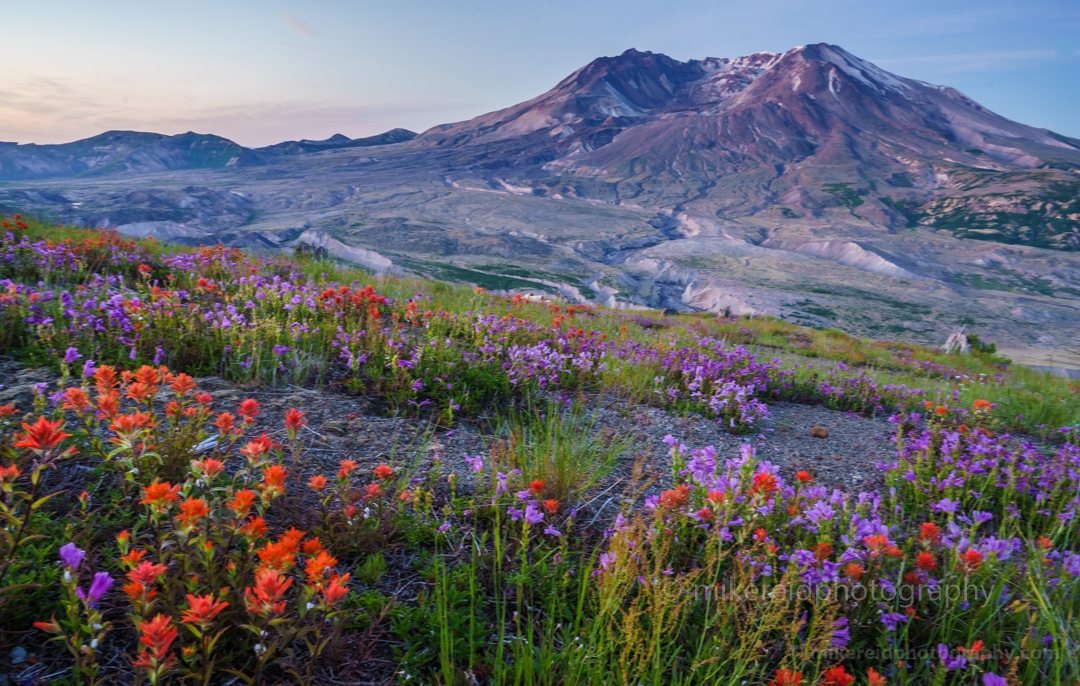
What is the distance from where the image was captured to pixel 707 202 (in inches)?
4471

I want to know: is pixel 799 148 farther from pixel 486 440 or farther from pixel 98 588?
pixel 98 588

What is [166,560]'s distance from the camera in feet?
5.95

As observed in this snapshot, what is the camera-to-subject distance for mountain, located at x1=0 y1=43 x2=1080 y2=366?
5709 centimetres

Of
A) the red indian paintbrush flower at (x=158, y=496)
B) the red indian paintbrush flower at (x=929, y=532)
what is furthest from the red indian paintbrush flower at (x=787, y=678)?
the red indian paintbrush flower at (x=158, y=496)

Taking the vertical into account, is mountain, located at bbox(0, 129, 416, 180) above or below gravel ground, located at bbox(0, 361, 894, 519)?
above

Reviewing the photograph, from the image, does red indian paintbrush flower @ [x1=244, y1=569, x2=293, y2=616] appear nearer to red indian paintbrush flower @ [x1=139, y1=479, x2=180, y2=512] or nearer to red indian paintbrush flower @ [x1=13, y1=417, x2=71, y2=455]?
red indian paintbrush flower @ [x1=139, y1=479, x2=180, y2=512]

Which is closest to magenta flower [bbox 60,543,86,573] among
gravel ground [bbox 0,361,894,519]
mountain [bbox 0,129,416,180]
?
gravel ground [bbox 0,361,894,519]

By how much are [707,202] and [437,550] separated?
394 feet

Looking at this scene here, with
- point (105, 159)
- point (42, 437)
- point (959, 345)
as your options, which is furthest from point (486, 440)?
point (105, 159)

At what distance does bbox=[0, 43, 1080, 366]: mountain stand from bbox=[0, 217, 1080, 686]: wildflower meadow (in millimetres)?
16716

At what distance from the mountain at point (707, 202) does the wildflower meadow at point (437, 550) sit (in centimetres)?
1672

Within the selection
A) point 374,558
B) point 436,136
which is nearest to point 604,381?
point 374,558

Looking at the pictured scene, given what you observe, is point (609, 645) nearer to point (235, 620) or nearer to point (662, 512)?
point (662, 512)

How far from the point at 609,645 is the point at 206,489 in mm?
1608
